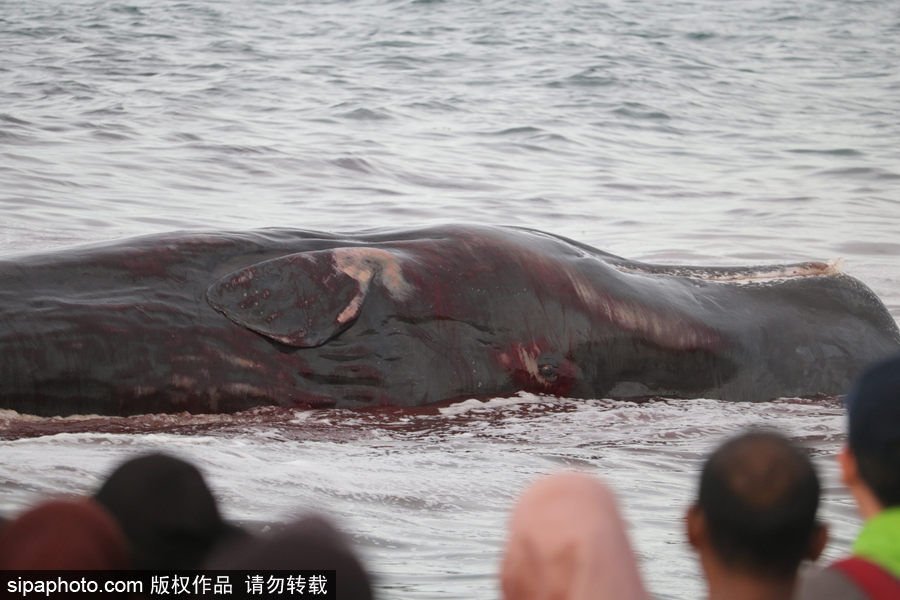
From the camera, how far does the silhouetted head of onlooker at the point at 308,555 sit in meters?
1.62

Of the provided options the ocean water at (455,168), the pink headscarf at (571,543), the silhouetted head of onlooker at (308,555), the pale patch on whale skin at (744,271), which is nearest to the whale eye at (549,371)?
the ocean water at (455,168)

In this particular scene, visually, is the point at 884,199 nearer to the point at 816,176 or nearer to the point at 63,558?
the point at 816,176

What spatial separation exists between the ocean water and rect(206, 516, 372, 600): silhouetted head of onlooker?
171 centimetres

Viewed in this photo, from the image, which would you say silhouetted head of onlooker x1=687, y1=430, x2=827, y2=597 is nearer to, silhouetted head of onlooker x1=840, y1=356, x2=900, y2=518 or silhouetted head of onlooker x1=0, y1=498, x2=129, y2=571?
silhouetted head of onlooker x1=840, y1=356, x2=900, y2=518

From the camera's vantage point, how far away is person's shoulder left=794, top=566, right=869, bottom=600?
79.0 inches

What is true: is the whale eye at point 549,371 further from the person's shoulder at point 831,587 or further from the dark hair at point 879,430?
the person's shoulder at point 831,587

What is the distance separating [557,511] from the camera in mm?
1843

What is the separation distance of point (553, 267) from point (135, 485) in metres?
3.94

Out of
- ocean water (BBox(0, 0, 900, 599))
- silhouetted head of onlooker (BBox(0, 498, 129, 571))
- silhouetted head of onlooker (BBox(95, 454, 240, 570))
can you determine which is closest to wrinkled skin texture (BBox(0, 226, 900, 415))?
ocean water (BBox(0, 0, 900, 599))

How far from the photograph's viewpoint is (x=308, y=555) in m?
1.63

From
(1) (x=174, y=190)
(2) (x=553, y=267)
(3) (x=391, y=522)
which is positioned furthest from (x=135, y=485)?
(1) (x=174, y=190)

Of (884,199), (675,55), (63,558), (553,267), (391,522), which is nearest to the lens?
(63,558)

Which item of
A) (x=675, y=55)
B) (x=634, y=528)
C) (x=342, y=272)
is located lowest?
(x=675, y=55)

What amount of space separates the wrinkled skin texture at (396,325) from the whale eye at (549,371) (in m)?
0.02
